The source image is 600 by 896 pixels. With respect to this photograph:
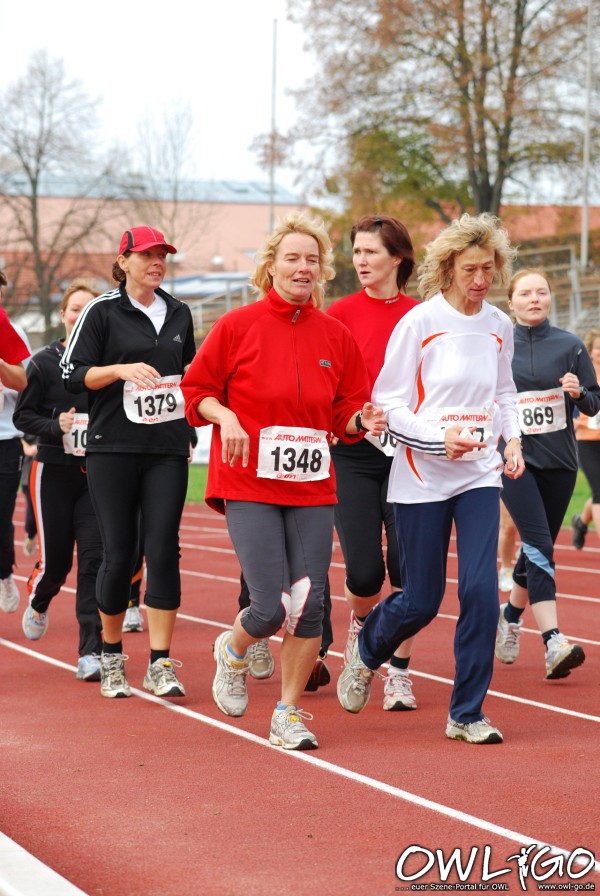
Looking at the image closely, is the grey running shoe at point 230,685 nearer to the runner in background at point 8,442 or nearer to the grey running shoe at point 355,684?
the grey running shoe at point 355,684

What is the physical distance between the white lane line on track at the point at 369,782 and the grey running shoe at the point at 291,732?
30mm

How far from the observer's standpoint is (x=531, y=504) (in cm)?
774

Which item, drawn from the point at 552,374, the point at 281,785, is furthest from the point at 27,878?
the point at 552,374

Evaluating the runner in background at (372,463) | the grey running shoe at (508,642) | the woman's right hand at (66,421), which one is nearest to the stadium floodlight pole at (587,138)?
the grey running shoe at (508,642)

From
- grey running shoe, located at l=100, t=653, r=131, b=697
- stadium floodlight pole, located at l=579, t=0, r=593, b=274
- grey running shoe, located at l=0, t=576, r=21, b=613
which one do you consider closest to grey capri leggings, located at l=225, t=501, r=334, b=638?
grey running shoe, located at l=100, t=653, r=131, b=697

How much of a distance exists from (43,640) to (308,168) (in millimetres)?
32669

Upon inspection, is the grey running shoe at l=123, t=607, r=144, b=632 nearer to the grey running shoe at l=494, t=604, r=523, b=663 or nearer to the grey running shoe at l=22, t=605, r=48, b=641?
the grey running shoe at l=22, t=605, r=48, b=641

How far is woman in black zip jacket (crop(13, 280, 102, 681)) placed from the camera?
25.9ft

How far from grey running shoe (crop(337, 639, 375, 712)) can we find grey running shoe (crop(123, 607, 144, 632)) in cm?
331

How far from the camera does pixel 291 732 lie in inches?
233

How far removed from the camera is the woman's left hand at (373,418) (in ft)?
19.2

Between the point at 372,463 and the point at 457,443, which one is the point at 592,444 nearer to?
the point at 372,463

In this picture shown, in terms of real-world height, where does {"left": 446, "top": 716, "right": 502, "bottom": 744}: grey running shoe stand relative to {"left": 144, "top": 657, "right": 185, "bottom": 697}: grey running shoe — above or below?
above

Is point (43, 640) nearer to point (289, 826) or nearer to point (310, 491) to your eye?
point (310, 491)
